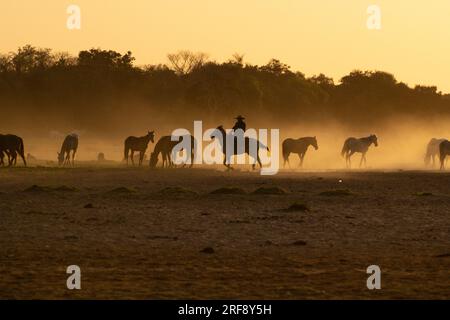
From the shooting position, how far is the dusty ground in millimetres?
12875

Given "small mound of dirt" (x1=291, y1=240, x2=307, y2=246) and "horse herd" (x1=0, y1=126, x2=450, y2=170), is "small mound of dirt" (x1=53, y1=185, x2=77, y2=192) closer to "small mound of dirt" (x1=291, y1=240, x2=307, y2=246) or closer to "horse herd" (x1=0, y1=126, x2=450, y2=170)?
"small mound of dirt" (x1=291, y1=240, x2=307, y2=246)

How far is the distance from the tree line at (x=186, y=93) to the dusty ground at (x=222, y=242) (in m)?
63.5

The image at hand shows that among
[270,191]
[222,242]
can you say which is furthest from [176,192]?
[222,242]

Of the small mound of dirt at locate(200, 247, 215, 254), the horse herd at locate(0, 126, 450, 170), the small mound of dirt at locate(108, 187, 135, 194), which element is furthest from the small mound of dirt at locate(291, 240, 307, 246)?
the horse herd at locate(0, 126, 450, 170)

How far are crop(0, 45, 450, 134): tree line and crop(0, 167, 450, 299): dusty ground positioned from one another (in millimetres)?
63526

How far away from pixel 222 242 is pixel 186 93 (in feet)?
256

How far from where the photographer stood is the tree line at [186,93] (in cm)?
9438

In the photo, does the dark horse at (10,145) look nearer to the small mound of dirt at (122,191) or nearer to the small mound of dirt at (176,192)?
the small mound of dirt at (122,191)

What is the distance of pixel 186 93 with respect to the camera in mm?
95125

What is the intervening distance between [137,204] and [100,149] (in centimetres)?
4694

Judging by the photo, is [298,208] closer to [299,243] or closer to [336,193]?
[336,193]
